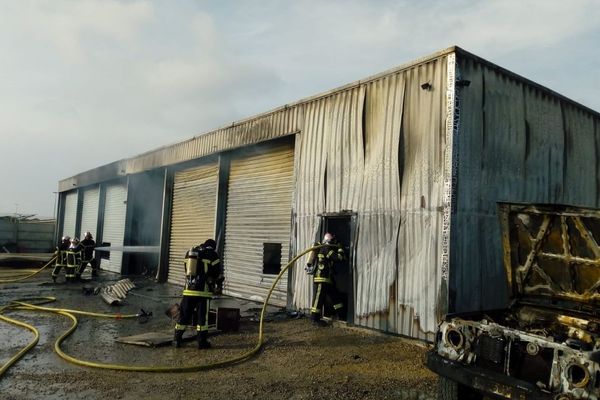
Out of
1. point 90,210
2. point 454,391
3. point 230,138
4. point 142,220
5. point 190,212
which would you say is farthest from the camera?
point 90,210

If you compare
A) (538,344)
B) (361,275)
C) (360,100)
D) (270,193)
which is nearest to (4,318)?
(270,193)

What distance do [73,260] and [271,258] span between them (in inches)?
315

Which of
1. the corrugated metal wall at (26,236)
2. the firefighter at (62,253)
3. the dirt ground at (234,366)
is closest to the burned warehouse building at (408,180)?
the dirt ground at (234,366)

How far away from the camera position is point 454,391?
3678mm

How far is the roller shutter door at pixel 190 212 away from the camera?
43.5 feet

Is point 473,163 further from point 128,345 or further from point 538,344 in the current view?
point 128,345

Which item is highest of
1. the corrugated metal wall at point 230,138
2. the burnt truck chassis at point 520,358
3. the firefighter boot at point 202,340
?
the corrugated metal wall at point 230,138

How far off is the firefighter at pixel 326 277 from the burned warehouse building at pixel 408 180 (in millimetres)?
302

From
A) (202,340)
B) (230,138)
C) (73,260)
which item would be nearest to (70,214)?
(73,260)

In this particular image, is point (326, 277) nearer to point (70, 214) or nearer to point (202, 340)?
point (202, 340)

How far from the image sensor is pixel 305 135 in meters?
9.48

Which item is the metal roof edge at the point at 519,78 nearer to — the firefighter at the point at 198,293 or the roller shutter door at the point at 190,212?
the firefighter at the point at 198,293

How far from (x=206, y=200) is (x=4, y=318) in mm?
6464

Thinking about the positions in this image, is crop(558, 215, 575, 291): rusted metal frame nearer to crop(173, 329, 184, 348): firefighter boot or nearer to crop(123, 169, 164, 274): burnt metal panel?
crop(173, 329, 184, 348): firefighter boot
